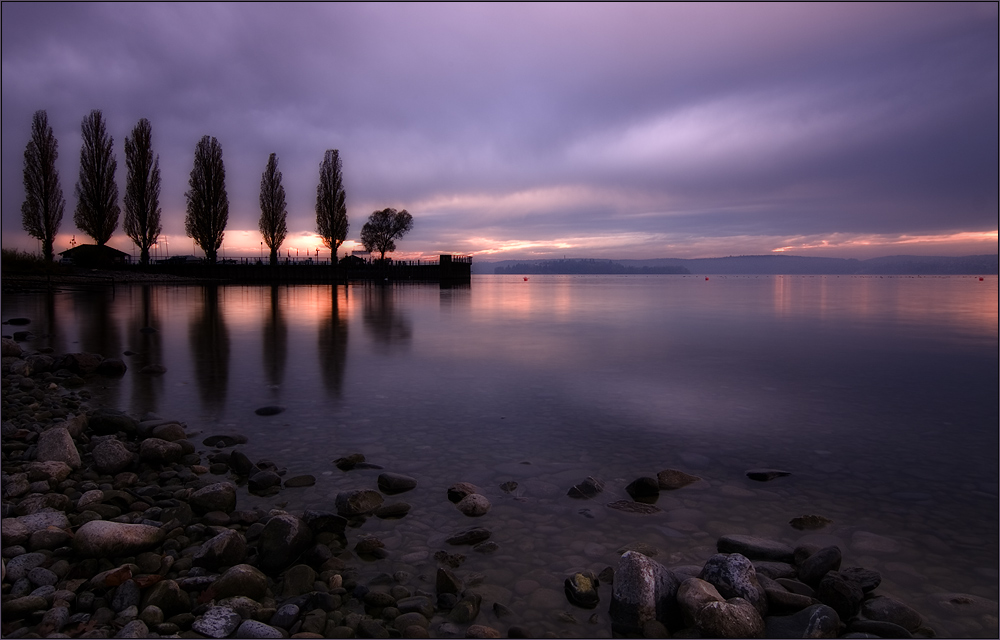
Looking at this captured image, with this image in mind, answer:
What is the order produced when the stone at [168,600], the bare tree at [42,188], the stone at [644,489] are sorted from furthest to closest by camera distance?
the bare tree at [42,188]
the stone at [644,489]
the stone at [168,600]

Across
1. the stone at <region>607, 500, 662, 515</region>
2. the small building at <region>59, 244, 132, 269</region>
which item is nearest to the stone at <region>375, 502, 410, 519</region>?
the stone at <region>607, 500, 662, 515</region>

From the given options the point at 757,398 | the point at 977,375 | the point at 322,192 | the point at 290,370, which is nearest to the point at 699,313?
the point at 977,375

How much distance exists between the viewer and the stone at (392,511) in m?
5.02

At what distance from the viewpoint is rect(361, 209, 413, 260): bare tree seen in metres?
90.6

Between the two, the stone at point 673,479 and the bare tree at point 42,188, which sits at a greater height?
the bare tree at point 42,188

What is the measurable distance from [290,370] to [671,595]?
396 inches

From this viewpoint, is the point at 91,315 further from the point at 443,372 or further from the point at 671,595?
the point at 671,595

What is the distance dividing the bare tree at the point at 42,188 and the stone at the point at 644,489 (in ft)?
210

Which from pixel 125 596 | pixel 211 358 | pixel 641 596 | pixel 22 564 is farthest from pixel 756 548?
pixel 211 358

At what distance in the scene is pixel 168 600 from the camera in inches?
139

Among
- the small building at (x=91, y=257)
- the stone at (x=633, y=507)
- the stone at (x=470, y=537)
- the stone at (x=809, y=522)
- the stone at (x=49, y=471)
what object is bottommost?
the stone at (x=809, y=522)

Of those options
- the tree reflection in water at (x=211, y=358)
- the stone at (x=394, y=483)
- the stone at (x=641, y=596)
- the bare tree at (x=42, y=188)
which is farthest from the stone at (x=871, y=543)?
the bare tree at (x=42, y=188)

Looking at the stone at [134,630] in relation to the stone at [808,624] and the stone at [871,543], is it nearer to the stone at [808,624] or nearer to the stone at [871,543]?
the stone at [808,624]

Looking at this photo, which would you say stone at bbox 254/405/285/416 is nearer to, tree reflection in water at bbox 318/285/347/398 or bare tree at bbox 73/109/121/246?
tree reflection in water at bbox 318/285/347/398
